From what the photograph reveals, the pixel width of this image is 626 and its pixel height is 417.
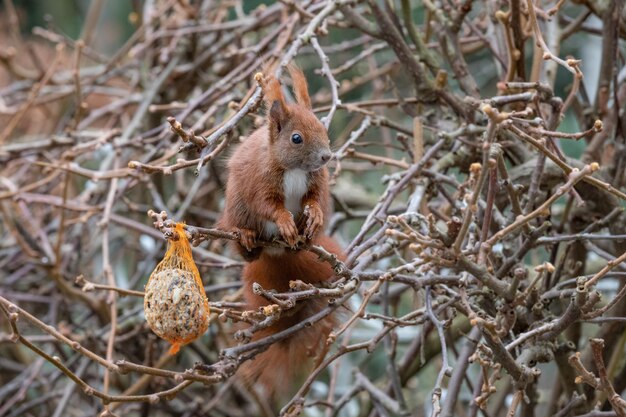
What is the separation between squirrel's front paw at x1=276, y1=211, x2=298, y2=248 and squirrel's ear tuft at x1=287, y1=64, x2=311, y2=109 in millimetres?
259

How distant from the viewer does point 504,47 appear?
2.10 metres

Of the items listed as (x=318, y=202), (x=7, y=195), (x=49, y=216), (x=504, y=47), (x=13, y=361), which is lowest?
(x=13, y=361)

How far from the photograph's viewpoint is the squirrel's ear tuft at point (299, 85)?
171cm

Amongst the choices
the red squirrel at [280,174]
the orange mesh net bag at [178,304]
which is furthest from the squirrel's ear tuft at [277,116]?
the orange mesh net bag at [178,304]

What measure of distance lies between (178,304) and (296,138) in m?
0.47

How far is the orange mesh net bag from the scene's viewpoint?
134 centimetres

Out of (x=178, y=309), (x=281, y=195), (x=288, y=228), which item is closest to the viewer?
(x=178, y=309)

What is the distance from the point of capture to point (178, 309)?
1333 millimetres

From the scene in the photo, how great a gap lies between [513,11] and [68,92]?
5.68ft

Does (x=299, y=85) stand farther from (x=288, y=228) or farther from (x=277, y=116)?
(x=288, y=228)

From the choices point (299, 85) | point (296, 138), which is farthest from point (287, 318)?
point (299, 85)

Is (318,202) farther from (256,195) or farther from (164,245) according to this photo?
(164,245)

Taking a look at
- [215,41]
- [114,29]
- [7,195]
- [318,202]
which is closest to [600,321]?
[318,202]

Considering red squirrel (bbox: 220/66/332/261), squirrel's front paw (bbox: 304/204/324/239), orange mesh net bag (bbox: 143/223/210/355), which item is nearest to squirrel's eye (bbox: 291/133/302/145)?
red squirrel (bbox: 220/66/332/261)
